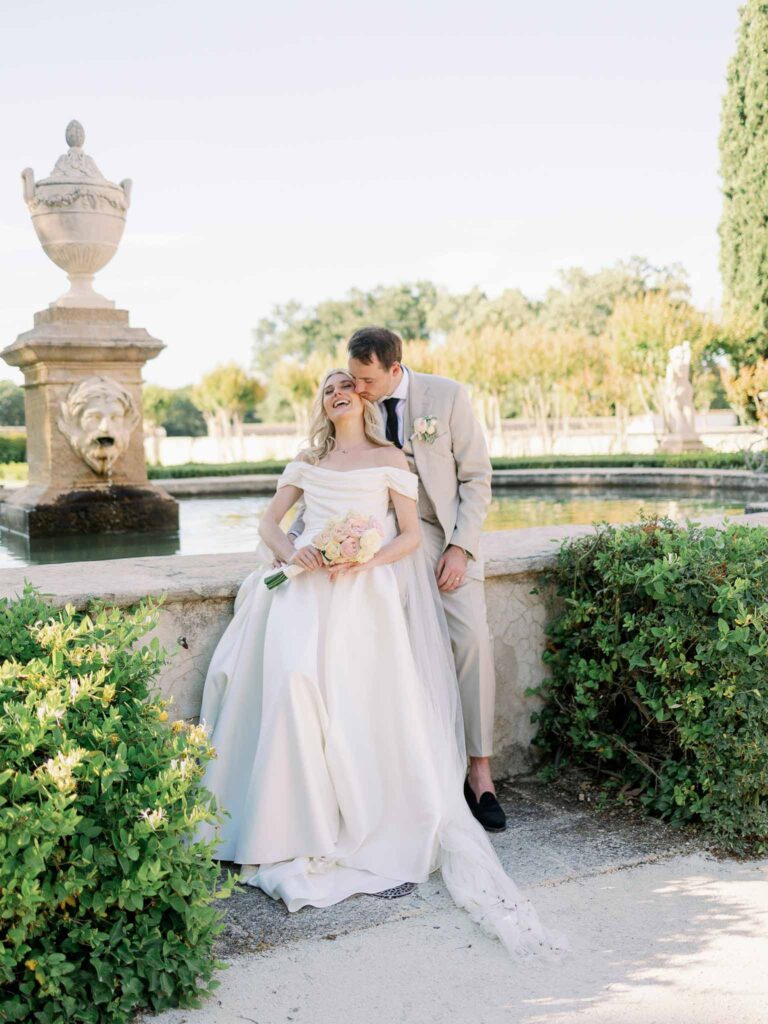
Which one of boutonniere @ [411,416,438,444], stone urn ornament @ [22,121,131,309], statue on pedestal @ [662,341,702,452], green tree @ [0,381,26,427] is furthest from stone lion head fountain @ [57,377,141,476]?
green tree @ [0,381,26,427]

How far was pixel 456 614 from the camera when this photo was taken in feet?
13.1

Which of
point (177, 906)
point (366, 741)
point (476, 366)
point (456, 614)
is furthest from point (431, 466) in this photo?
point (476, 366)

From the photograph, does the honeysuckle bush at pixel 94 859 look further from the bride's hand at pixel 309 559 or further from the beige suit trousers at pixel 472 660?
the beige suit trousers at pixel 472 660

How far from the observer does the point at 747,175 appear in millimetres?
26938

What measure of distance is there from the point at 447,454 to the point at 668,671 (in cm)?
120

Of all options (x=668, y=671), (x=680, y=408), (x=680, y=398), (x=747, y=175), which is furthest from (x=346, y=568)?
(x=747, y=175)

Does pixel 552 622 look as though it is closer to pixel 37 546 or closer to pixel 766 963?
pixel 766 963

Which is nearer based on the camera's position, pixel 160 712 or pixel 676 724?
pixel 160 712

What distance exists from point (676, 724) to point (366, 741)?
1156mm

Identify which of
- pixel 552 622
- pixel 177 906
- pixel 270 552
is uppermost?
pixel 270 552

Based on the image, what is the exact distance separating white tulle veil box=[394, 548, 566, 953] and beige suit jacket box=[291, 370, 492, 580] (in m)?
0.28

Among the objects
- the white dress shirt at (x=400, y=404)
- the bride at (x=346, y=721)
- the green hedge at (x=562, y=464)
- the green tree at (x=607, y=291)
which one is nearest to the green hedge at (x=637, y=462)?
the green hedge at (x=562, y=464)

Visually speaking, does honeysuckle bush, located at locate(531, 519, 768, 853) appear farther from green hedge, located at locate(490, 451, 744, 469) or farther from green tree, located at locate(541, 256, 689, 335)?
green tree, located at locate(541, 256, 689, 335)

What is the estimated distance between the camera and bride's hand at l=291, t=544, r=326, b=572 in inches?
142
